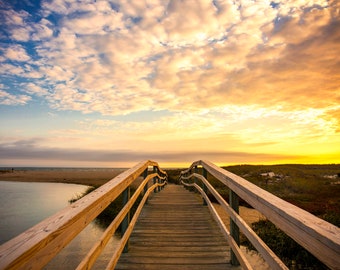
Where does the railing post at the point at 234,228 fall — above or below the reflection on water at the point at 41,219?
above

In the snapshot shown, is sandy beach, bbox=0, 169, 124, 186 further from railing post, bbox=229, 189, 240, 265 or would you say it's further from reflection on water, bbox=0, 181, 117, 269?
railing post, bbox=229, 189, 240, 265

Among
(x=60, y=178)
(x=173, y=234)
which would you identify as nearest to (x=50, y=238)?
(x=173, y=234)

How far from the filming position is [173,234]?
15.1ft

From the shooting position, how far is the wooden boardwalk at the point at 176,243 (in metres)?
3.41

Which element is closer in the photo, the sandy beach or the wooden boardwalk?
the wooden boardwalk

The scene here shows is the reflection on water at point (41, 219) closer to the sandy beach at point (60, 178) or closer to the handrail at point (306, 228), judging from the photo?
the handrail at point (306, 228)

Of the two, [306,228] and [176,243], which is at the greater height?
[306,228]

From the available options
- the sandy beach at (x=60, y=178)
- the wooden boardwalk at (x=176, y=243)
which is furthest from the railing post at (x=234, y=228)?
the sandy beach at (x=60, y=178)

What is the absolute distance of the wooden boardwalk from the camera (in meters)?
3.41

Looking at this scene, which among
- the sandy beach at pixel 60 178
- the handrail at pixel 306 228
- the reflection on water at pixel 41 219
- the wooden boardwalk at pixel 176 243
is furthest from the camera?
the sandy beach at pixel 60 178

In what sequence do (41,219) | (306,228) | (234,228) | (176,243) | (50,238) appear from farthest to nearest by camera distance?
(41,219), (176,243), (234,228), (306,228), (50,238)

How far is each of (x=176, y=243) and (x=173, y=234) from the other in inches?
18.1

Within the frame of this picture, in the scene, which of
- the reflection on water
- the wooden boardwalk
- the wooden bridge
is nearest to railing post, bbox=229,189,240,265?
the wooden bridge

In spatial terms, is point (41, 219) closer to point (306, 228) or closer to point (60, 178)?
point (306, 228)
